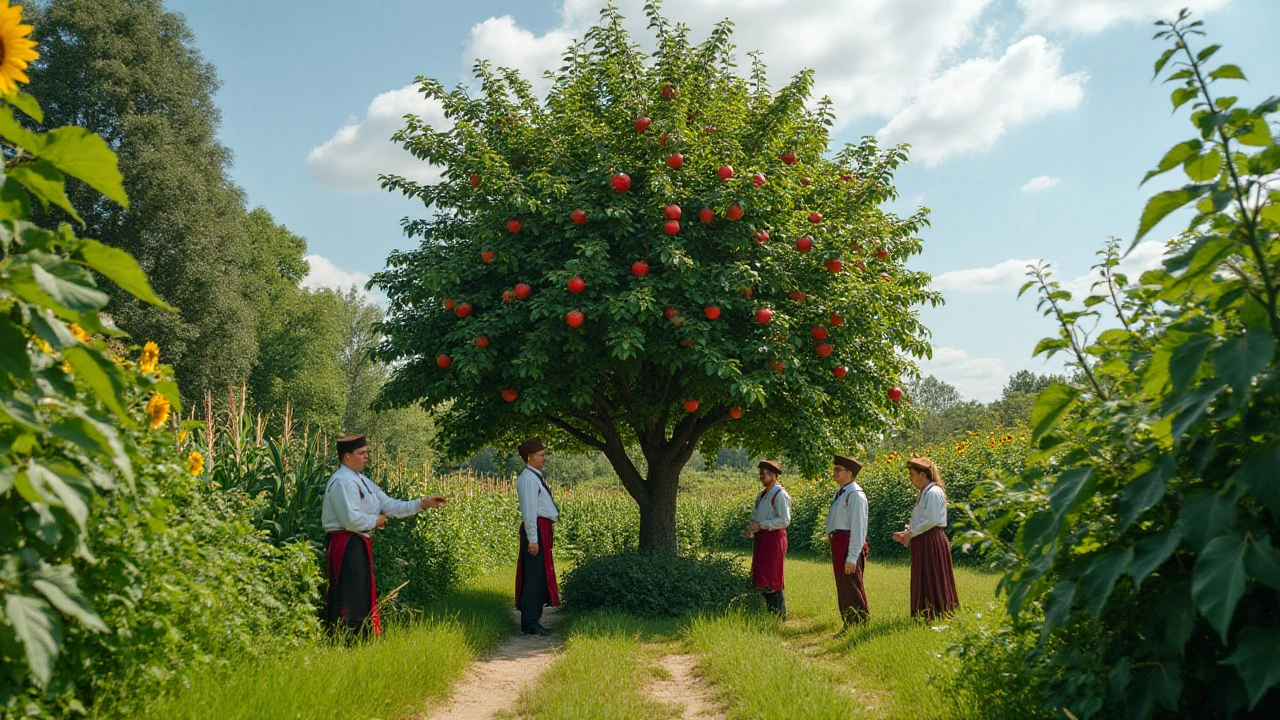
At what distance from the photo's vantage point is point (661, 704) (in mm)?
5844

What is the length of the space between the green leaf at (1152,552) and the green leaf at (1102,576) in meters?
0.03

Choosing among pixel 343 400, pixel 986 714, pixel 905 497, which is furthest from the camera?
pixel 343 400

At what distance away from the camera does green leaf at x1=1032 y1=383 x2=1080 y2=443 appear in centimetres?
324

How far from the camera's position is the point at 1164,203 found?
9.08ft

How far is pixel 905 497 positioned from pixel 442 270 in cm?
1334

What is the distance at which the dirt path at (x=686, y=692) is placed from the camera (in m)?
5.84

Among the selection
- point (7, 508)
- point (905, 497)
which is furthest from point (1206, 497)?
point (905, 497)

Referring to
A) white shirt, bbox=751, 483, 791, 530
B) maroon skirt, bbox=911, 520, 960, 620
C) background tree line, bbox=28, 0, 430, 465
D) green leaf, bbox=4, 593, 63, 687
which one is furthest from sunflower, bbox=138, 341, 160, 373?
background tree line, bbox=28, 0, 430, 465

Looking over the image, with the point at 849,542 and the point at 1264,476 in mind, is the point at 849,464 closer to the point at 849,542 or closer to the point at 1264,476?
the point at 849,542

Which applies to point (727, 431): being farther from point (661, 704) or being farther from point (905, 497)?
point (905, 497)

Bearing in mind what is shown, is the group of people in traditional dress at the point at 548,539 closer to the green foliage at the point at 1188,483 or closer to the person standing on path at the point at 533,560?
the person standing on path at the point at 533,560

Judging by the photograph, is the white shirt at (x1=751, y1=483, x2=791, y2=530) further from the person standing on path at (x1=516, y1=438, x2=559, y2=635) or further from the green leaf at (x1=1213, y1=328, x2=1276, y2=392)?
the green leaf at (x1=1213, y1=328, x2=1276, y2=392)

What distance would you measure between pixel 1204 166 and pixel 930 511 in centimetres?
590

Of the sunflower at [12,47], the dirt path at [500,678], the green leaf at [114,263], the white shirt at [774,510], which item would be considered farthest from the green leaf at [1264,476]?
the white shirt at [774,510]
